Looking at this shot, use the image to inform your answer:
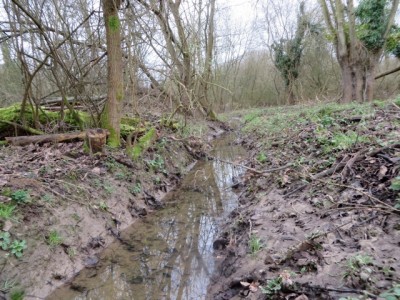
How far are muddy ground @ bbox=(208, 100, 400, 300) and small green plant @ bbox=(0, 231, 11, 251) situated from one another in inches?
86.7

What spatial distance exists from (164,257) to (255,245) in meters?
1.33

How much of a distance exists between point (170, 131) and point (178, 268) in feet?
20.2

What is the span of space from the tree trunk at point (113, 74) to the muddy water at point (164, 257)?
2085 mm

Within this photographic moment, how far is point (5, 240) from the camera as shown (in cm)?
299

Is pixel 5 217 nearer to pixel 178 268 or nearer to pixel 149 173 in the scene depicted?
pixel 178 268

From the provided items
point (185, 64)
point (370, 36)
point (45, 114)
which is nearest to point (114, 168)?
point (45, 114)

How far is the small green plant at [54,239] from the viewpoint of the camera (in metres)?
3.37

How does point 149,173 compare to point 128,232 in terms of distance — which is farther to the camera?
point 149,173

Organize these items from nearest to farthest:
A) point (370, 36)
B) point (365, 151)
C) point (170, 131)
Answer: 1. point (365, 151)
2. point (170, 131)
3. point (370, 36)

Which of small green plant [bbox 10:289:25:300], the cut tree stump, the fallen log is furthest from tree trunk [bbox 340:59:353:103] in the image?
small green plant [bbox 10:289:25:300]

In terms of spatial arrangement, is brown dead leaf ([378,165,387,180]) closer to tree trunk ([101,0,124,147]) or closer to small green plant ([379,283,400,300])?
small green plant ([379,283,400,300])

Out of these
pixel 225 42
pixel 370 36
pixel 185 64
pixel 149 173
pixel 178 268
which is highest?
pixel 225 42

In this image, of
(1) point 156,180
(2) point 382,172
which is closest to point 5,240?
(1) point 156,180

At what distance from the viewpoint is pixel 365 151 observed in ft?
12.2
